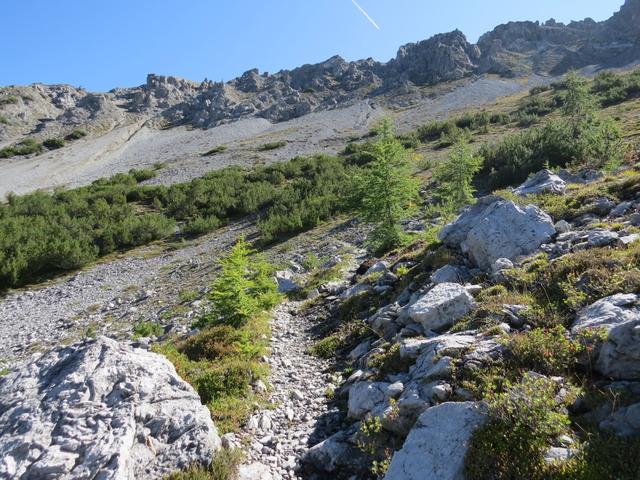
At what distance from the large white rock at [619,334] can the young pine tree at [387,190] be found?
30.6ft

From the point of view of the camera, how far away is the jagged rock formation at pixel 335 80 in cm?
8519

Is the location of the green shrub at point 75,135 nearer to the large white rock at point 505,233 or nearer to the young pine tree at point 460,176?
the young pine tree at point 460,176

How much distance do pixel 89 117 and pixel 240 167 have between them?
2424 inches

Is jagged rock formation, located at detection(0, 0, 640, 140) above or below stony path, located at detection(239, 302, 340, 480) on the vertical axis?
above

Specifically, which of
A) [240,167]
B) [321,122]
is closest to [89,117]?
[321,122]

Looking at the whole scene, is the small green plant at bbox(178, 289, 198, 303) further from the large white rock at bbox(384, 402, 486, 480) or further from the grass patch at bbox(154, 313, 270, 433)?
the large white rock at bbox(384, 402, 486, 480)

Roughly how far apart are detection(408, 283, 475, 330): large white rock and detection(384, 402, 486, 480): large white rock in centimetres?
261

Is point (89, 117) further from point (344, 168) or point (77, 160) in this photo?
point (344, 168)

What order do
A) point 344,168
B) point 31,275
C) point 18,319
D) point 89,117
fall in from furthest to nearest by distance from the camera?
point 89,117 < point 344,168 < point 31,275 < point 18,319

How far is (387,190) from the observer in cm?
1380

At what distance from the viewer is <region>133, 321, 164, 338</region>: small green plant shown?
1121 cm

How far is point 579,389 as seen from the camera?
4.02 m

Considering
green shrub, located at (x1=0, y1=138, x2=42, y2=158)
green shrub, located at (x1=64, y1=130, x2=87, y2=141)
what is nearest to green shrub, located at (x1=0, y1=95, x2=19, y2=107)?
green shrub, located at (x1=64, y1=130, x2=87, y2=141)

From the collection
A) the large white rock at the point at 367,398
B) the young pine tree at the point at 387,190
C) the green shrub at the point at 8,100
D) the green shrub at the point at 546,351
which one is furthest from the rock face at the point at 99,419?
the green shrub at the point at 8,100
